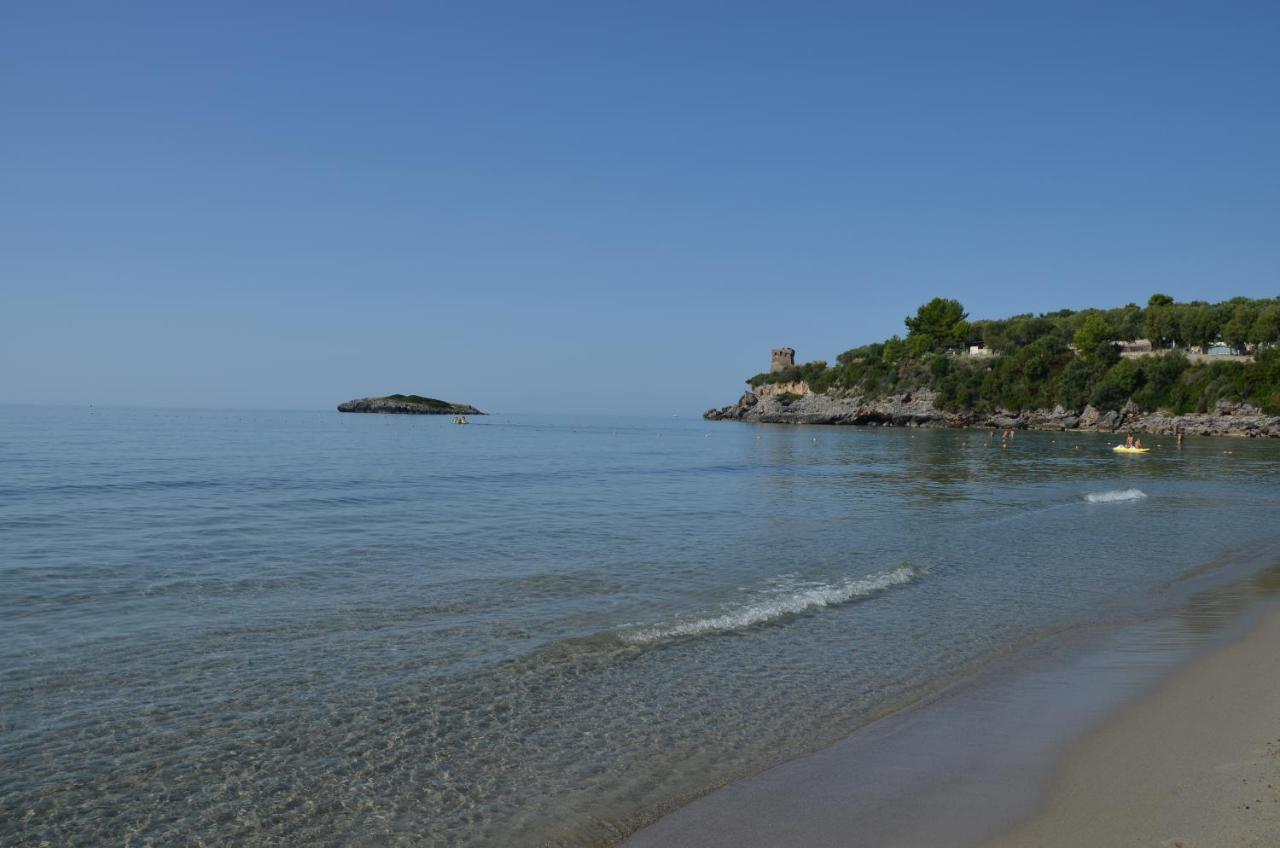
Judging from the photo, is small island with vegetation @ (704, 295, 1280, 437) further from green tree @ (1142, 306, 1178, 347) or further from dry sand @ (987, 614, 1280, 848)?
dry sand @ (987, 614, 1280, 848)

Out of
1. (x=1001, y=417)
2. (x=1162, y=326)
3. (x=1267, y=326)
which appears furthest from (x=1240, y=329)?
(x=1001, y=417)

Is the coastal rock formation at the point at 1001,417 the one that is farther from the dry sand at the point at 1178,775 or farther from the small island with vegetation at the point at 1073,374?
the dry sand at the point at 1178,775

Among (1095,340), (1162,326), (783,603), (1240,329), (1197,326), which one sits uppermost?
(1162,326)

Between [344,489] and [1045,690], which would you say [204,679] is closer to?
[1045,690]

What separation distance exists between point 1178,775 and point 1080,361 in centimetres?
11957

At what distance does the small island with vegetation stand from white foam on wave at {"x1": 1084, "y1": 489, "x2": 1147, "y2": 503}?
69877 mm

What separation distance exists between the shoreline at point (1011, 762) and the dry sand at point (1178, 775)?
0.07ft

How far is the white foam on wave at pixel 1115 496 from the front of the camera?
95.2 feet

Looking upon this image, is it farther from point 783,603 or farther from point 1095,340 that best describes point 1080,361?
point 783,603

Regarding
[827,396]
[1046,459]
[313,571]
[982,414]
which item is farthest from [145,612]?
[827,396]

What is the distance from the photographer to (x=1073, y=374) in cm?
10981

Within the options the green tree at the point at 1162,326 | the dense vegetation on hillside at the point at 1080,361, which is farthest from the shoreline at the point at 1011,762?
the green tree at the point at 1162,326

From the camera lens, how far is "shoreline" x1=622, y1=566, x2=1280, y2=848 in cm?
543

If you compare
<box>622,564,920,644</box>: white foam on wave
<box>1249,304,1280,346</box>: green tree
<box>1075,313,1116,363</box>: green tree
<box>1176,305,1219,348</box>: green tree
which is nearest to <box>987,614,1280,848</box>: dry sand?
<box>622,564,920,644</box>: white foam on wave
